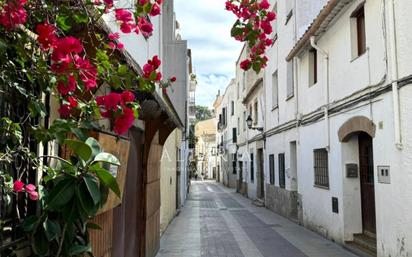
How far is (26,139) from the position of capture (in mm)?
2727

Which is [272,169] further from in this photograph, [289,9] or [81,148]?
[81,148]

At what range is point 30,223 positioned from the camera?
2.52 metres

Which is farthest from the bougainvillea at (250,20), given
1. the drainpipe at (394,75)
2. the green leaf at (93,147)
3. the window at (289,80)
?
the window at (289,80)

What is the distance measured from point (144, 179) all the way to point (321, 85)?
20.4ft

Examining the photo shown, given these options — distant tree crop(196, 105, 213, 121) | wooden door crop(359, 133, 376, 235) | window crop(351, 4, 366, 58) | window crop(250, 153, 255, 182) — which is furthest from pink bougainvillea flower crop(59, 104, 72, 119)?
distant tree crop(196, 105, 213, 121)

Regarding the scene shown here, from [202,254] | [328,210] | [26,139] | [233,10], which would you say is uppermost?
[233,10]

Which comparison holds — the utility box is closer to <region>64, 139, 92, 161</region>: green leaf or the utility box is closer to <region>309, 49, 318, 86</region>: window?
<region>309, 49, 318, 86</region>: window

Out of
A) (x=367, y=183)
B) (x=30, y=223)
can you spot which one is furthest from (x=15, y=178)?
(x=367, y=183)

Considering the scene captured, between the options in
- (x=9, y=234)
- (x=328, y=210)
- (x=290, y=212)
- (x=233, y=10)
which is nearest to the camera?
(x=9, y=234)

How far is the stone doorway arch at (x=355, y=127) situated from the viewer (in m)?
8.55

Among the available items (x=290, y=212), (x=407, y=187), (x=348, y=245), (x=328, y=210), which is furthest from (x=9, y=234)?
(x=290, y=212)

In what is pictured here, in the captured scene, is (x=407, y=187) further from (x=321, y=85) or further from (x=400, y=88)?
(x=321, y=85)

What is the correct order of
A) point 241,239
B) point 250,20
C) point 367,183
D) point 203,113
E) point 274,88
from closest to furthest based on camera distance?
point 250,20, point 367,183, point 241,239, point 274,88, point 203,113

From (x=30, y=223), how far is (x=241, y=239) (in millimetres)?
9313
